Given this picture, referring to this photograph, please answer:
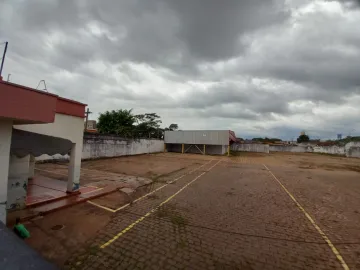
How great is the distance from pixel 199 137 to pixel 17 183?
2989cm

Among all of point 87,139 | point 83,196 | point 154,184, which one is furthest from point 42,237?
point 87,139

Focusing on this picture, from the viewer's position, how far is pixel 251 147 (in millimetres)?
49688

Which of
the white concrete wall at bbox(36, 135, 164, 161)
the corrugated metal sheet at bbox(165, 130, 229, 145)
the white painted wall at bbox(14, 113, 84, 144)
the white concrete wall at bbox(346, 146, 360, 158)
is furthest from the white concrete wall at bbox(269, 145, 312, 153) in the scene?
the white painted wall at bbox(14, 113, 84, 144)

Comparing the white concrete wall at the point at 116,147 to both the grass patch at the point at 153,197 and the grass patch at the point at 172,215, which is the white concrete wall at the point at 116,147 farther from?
the grass patch at the point at 172,215

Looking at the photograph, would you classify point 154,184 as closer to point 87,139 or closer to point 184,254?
point 184,254

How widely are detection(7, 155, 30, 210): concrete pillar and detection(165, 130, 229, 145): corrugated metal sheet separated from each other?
28.9m

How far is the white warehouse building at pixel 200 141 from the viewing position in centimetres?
3353

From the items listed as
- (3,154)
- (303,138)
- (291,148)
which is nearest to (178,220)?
(3,154)

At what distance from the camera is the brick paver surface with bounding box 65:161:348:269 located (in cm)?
429

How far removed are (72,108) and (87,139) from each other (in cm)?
1440

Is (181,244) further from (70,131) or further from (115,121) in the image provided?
(115,121)

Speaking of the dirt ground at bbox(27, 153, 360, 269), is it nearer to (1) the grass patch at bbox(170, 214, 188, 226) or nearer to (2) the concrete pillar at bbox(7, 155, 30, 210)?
(1) the grass patch at bbox(170, 214, 188, 226)

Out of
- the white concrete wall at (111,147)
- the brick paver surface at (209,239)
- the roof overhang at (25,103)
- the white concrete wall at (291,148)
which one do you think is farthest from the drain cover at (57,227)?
the white concrete wall at (291,148)

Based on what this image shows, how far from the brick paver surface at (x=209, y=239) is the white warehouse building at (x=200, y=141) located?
25.1 metres
